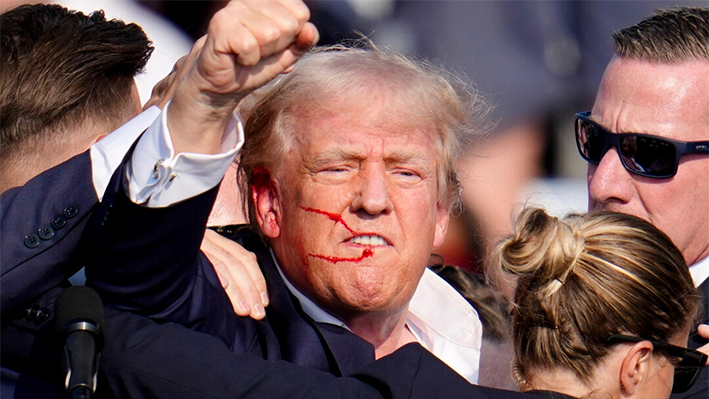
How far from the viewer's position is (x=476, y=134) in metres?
2.57

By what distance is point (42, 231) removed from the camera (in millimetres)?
1712

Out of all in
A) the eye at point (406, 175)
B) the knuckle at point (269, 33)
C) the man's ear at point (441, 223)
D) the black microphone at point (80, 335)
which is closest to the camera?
the black microphone at point (80, 335)

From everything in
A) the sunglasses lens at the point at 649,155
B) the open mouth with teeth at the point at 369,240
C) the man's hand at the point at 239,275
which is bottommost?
the man's hand at the point at 239,275

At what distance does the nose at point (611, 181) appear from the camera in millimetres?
2715

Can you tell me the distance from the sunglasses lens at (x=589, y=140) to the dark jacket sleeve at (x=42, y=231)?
1.67 m

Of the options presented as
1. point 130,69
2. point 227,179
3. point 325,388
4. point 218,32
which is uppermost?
point 218,32

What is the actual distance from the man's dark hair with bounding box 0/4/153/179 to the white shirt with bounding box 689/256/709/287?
174 cm

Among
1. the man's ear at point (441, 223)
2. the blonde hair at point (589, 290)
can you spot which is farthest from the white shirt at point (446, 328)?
the blonde hair at point (589, 290)

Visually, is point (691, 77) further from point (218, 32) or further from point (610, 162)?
point (218, 32)

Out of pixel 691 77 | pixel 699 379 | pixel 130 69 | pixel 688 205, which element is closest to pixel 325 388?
pixel 699 379

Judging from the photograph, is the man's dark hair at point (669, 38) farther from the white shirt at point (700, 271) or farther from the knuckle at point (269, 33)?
the knuckle at point (269, 33)

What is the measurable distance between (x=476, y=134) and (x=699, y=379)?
90cm

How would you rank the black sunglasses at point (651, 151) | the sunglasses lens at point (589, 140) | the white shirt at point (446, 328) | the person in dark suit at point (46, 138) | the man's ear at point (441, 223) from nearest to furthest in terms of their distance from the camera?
1. the person in dark suit at point (46, 138)
2. the man's ear at point (441, 223)
3. the white shirt at point (446, 328)
4. the black sunglasses at point (651, 151)
5. the sunglasses lens at point (589, 140)

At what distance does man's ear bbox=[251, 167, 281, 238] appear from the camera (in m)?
2.22
